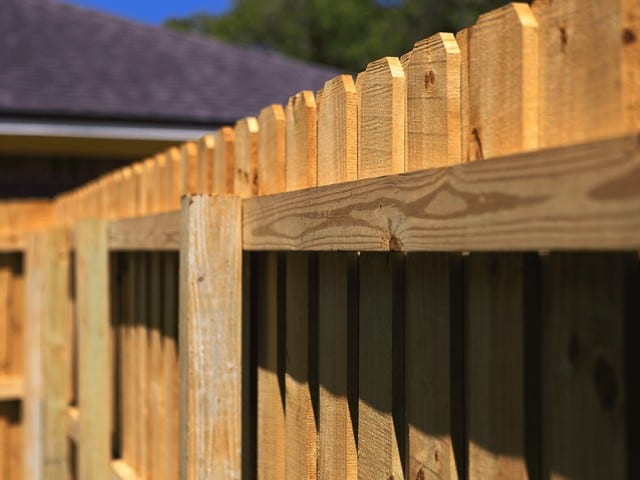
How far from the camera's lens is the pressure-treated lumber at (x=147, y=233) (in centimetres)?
261

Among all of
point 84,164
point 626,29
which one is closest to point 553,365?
point 626,29

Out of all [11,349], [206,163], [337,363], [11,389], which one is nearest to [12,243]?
[11,349]

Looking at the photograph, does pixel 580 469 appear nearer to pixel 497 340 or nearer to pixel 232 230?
pixel 497 340

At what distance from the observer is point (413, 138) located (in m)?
1.42

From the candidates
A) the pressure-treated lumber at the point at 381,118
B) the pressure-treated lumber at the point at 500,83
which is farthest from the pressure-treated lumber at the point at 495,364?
the pressure-treated lumber at the point at 381,118

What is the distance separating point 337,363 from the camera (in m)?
1.72

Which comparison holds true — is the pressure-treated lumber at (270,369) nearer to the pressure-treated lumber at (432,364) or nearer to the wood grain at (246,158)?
the wood grain at (246,158)

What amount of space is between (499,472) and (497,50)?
23.6 inches

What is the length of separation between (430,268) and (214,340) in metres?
0.89

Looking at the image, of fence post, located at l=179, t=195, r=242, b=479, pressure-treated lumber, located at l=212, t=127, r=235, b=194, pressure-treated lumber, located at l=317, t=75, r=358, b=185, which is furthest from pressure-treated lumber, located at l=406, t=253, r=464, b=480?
pressure-treated lumber, located at l=212, t=127, r=235, b=194

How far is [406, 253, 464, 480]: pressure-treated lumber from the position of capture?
4.36 feet

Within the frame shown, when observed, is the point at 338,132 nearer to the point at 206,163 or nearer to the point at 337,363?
the point at 337,363

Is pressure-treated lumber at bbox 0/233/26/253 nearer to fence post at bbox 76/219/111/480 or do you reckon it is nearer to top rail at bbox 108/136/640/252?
fence post at bbox 76/219/111/480

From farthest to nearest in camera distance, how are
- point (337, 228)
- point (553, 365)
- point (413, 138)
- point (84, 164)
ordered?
point (84, 164)
point (337, 228)
point (413, 138)
point (553, 365)
